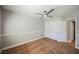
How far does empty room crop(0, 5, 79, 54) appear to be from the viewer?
1.80 m

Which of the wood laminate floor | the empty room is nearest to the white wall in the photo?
the empty room

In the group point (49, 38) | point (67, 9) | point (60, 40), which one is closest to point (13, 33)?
point (49, 38)

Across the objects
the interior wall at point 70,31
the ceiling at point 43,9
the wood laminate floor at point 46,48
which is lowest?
the wood laminate floor at point 46,48

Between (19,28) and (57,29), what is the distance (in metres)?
0.84

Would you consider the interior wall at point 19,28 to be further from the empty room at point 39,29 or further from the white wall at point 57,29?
the white wall at point 57,29

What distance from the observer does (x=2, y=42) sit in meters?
1.79

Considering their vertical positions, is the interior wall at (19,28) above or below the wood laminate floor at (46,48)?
above

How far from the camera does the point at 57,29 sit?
1927 mm

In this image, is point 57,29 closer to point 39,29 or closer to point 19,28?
point 39,29

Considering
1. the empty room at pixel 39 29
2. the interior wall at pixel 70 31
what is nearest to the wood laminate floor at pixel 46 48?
the empty room at pixel 39 29

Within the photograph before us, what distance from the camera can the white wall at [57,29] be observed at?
191cm

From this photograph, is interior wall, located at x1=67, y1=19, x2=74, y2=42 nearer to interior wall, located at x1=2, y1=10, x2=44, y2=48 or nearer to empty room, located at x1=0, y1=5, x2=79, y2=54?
empty room, located at x1=0, y1=5, x2=79, y2=54
